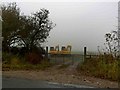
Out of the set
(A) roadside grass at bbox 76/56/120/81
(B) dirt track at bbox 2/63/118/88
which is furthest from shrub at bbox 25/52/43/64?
(B) dirt track at bbox 2/63/118/88

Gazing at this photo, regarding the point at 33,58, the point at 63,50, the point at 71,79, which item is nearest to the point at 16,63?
the point at 33,58

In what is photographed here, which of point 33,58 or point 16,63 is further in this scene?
point 33,58

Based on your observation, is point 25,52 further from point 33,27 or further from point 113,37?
point 113,37

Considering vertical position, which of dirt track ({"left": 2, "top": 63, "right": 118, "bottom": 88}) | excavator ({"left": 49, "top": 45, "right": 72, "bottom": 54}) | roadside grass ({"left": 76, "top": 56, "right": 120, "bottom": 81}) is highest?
excavator ({"left": 49, "top": 45, "right": 72, "bottom": 54})

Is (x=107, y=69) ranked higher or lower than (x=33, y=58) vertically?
lower

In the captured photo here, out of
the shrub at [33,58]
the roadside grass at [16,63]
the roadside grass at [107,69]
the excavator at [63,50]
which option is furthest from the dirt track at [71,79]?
the excavator at [63,50]

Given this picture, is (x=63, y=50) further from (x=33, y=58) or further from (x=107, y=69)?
(x=107, y=69)

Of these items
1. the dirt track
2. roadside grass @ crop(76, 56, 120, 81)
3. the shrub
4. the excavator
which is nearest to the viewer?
the dirt track

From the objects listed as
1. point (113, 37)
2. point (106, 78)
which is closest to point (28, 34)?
point (113, 37)

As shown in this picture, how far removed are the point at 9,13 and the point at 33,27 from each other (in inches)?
128

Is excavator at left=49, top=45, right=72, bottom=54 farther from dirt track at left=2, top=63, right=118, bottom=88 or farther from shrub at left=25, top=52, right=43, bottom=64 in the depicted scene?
dirt track at left=2, top=63, right=118, bottom=88

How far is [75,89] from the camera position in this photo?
13031 millimetres

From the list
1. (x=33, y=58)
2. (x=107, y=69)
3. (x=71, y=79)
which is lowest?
(x=71, y=79)

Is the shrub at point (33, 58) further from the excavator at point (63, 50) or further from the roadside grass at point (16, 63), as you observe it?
the excavator at point (63, 50)
